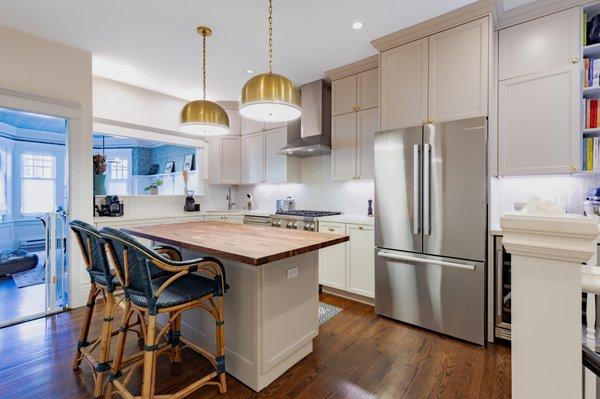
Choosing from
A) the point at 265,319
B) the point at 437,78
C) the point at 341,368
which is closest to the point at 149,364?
the point at 265,319

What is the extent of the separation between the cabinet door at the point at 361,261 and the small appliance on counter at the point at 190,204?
9.06ft

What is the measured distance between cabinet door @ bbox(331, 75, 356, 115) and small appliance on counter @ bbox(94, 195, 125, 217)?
309 cm

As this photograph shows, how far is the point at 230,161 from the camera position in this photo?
4969 mm

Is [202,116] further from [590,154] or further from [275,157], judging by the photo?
[590,154]

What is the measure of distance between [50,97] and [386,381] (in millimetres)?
4049

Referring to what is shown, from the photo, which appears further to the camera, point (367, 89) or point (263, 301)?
point (367, 89)

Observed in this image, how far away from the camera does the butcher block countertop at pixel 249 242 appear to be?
1.58 metres

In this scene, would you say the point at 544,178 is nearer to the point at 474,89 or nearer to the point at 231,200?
the point at 474,89

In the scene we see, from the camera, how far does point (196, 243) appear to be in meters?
1.88

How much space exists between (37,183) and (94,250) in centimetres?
282

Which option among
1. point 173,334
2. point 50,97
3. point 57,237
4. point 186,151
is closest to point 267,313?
point 173,334

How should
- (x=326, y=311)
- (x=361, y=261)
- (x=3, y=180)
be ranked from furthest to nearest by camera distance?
(x=3, y=180) < (x=361, y=261) < (x=326, y=311)

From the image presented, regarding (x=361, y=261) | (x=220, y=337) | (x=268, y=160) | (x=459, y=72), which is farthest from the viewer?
(x=268, y=160)

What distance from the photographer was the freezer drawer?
2.38 metres
